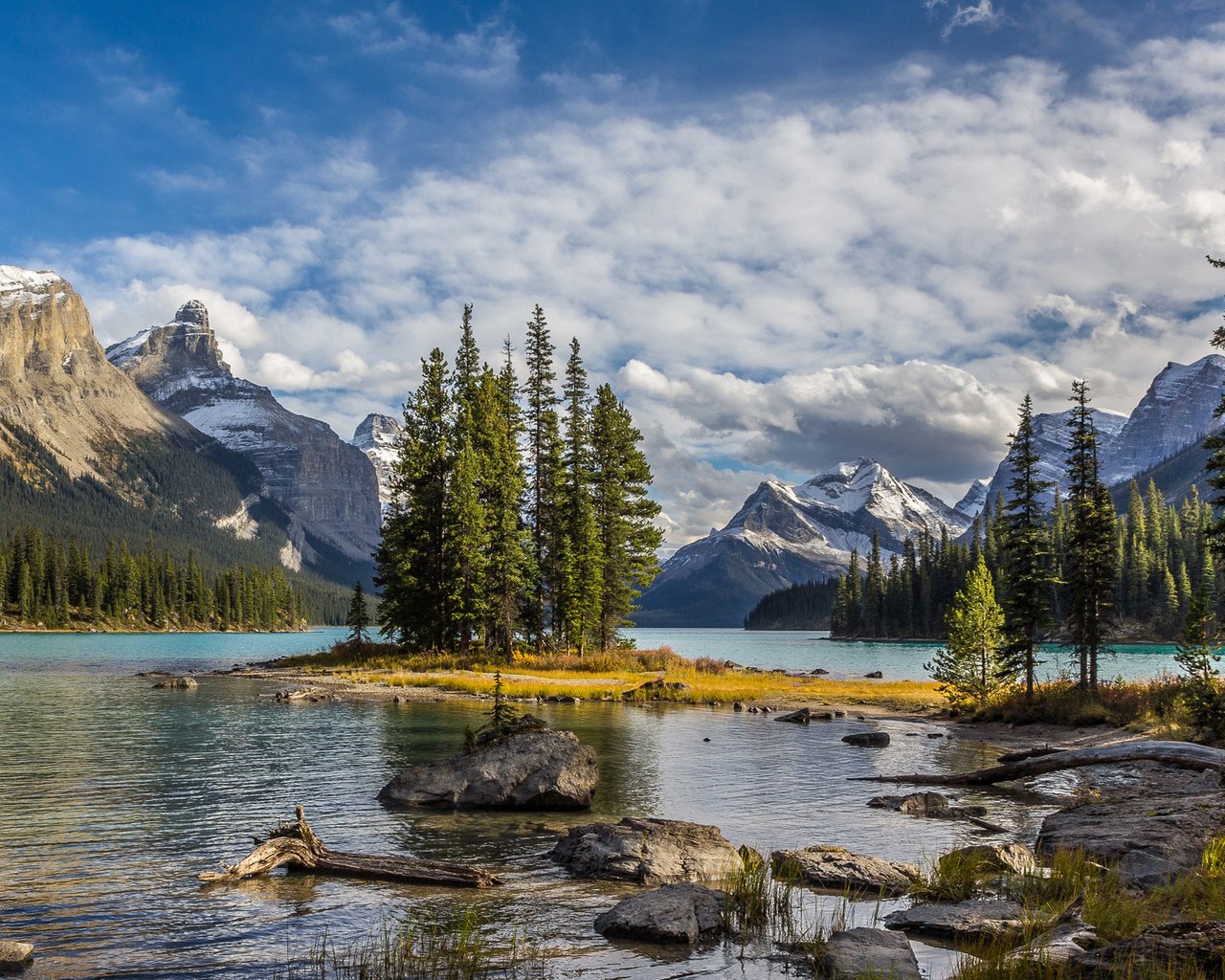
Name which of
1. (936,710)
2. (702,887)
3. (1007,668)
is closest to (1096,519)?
(1007,668)

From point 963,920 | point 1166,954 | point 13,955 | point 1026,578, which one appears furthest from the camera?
point 1026,578

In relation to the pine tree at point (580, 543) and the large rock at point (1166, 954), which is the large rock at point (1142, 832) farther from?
the pine tree at point (580, 543)

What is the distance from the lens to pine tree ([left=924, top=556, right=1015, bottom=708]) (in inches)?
1746

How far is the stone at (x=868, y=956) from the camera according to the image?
10.0 m

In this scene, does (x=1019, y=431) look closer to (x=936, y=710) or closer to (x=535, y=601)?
(x=936, y=710)

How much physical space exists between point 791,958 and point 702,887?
8.04ft

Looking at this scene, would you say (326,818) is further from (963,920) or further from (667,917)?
(963,920)

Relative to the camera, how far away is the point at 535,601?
6750 centimetres

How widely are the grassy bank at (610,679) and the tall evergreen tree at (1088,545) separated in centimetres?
915

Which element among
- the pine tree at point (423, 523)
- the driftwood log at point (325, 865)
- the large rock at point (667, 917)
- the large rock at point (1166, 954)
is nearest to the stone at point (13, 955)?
the driftwood log at point (325, 865)

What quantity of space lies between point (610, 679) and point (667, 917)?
4542cm

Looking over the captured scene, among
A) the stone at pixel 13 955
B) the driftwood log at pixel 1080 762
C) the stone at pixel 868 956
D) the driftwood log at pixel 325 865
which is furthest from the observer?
the driftwood log at pixel 1080 762

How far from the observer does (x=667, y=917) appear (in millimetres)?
12484

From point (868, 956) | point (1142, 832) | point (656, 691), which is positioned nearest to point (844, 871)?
point (868, 956)
